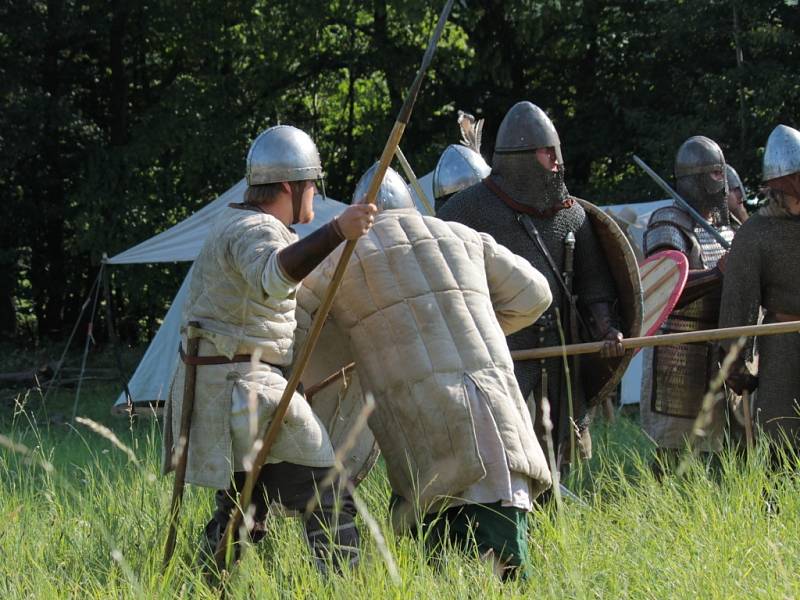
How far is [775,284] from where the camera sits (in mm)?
4582

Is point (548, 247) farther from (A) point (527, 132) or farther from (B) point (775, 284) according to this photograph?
(B) point (775, 284)

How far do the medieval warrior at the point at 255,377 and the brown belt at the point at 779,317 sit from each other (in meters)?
2.12

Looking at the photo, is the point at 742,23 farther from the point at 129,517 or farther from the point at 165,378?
the point at 129,517

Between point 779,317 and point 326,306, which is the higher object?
point 326,306

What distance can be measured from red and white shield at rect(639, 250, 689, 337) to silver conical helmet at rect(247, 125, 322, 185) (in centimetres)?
179

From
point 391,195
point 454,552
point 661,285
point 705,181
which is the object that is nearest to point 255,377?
point 454,552

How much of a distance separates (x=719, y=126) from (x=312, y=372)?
9897mm

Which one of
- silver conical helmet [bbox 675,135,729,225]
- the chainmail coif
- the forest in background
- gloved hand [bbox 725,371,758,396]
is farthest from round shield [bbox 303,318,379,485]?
the forest in background

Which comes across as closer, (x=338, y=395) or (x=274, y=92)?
(x=338, y=395)

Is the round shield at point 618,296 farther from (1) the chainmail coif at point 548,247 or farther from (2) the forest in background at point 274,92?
(2) the forest in background at point 274,92

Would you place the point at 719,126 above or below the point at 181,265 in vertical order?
above

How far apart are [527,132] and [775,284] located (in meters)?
1.08

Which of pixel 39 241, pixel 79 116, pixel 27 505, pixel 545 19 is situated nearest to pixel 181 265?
pixel 79 116

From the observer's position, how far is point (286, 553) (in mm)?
3074
